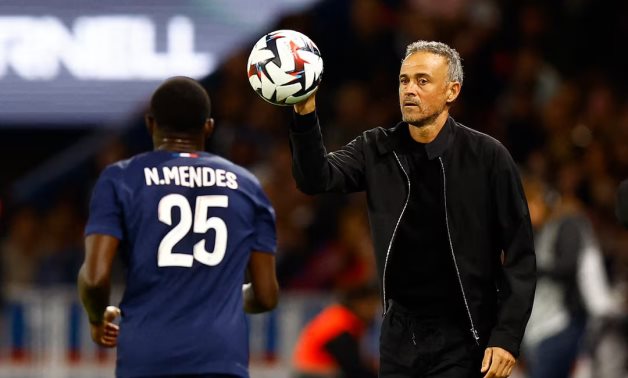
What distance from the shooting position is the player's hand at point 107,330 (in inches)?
236

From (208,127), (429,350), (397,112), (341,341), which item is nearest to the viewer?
(429,350)

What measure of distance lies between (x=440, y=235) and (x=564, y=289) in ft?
16.0

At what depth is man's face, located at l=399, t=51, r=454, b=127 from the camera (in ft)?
18.4

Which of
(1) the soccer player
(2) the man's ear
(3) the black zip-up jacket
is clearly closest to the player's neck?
(1) the soccer player

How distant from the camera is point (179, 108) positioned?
6.01 m

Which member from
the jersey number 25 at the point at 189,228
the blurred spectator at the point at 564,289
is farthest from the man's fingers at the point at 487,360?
the blurred spectator at the point at 564,289

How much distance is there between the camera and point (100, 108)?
1474 centimetres

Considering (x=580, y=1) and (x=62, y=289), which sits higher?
(x=580, y=1)

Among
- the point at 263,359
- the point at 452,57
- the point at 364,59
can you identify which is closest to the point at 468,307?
the point at 452,57

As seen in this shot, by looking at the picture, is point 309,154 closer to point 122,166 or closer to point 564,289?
point 122,166

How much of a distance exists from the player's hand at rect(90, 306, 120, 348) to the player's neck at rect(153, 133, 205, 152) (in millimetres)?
735

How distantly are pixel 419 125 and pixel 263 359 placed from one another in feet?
22.3

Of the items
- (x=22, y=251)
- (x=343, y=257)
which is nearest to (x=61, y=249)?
(x=22, y=251)

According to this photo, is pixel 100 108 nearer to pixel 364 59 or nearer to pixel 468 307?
pixel 364 59
